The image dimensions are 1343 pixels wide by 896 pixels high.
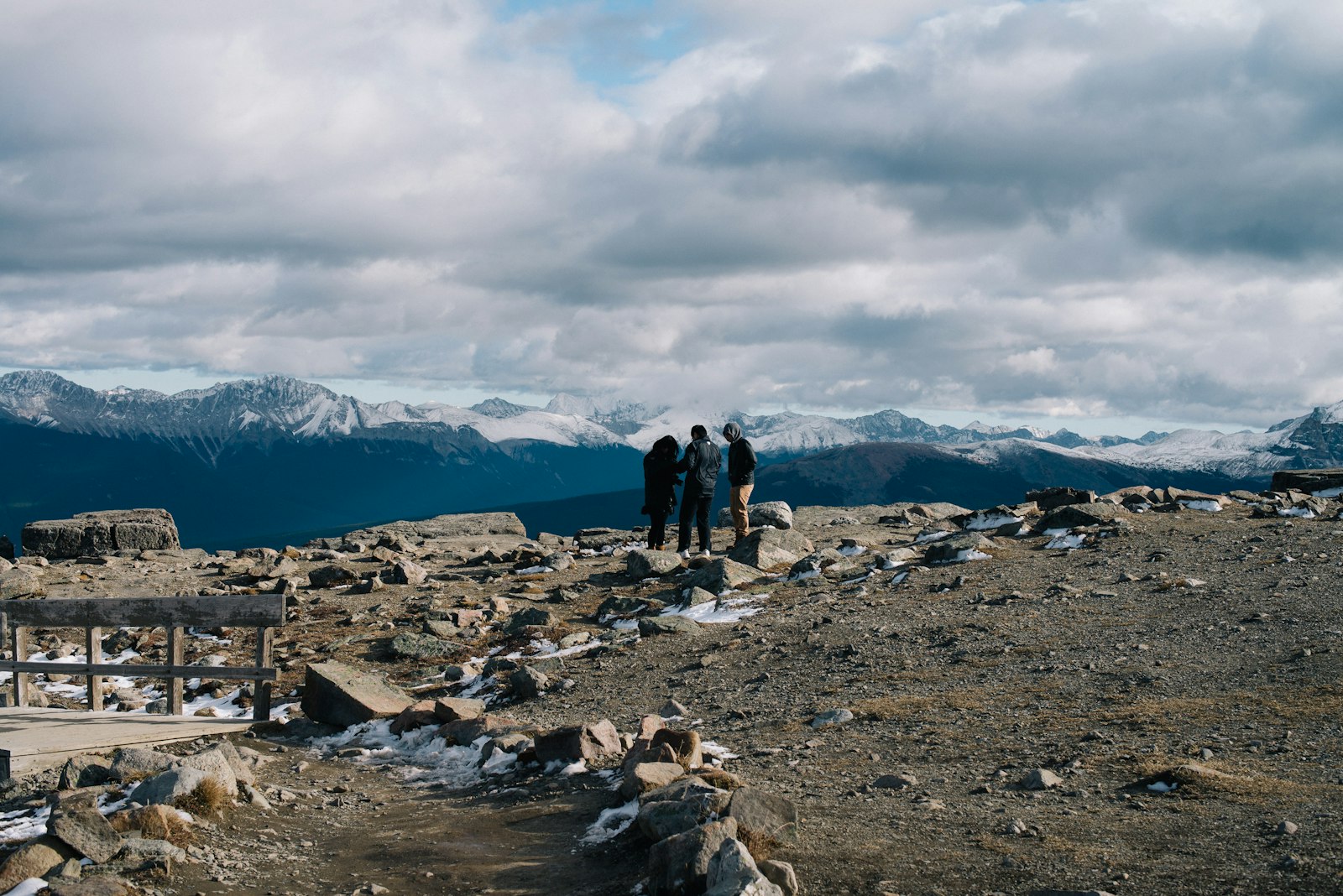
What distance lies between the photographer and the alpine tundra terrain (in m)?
7.98

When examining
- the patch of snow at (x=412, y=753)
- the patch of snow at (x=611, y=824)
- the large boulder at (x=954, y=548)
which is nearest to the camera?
the patch of snow at (x=611, y=824)

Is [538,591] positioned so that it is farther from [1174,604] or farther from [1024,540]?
[1174,604]

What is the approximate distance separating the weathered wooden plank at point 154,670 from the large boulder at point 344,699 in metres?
0.60

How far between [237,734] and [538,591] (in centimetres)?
1071

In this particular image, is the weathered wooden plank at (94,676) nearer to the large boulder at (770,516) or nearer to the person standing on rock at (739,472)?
the person standing on rock at (739,472)

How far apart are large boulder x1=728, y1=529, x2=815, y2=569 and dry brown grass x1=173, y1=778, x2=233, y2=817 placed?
14619 mm

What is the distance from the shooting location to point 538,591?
24.0 metres

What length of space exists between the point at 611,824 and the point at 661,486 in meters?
19.1

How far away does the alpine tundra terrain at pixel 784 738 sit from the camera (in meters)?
7.98

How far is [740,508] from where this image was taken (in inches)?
1140

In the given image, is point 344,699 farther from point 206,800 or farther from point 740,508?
point 740,508

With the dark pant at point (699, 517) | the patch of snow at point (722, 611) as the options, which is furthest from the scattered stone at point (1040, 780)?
the dark pant at point (699, 517)

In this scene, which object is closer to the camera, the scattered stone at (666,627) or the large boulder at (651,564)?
the scattered stone at (666,627)

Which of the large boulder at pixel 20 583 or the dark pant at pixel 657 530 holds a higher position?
the dark pant at pixel 657 530
